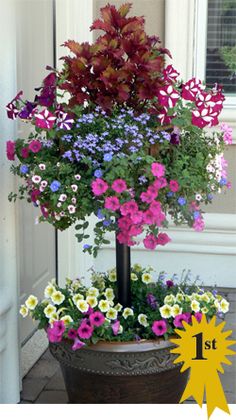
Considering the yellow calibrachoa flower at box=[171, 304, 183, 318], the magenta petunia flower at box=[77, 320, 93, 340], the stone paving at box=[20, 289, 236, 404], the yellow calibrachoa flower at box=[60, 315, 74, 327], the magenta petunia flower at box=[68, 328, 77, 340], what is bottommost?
the stone paving at box=[20, 289, 236, 404]

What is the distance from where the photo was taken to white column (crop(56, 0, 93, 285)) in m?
3.58

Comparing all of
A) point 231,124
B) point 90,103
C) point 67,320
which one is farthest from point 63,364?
point 231,124

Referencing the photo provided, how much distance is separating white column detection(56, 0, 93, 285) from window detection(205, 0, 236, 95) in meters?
0.86

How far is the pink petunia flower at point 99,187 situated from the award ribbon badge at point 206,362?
1.75ft

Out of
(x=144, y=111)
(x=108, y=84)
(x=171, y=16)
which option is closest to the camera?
(x=108, y=84)

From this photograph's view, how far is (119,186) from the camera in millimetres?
2045

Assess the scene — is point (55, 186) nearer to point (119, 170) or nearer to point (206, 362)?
point (119, 170)

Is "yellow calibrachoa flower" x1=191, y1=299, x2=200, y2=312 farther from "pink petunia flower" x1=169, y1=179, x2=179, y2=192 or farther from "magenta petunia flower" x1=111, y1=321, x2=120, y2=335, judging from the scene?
"pink petunia flower" x1=169, y1=179, x2=179, y2=192

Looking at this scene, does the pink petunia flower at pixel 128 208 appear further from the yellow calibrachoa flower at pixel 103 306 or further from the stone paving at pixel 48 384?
the stone paving at pixel 48 384

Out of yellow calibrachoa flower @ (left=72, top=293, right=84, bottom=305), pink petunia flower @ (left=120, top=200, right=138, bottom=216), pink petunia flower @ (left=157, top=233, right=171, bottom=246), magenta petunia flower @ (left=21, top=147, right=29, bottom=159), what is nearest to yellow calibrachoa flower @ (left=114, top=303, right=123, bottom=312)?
yellow calibrachoa flower @ (left=72, top=293, right=84, bottom=305)

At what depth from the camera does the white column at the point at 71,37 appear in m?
3.58

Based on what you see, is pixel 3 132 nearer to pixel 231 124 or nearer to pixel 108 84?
pixel 108 84

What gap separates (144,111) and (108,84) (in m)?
0.22

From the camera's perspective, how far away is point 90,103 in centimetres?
226
